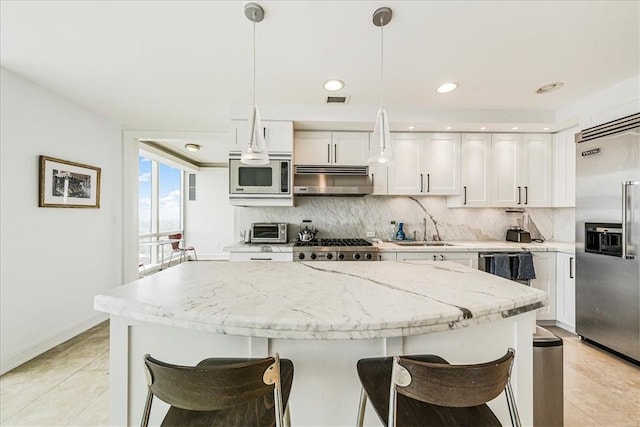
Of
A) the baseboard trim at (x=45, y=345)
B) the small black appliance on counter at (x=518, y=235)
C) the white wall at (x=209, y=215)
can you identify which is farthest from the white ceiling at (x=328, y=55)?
the white wall at (x=209, y=215)

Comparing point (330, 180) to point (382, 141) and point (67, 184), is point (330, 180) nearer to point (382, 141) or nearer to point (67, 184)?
Answer: point (382, 141)

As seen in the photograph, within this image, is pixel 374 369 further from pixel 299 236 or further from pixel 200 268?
pixel 299 236

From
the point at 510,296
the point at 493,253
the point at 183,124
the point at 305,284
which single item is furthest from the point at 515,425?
the point at 183,124

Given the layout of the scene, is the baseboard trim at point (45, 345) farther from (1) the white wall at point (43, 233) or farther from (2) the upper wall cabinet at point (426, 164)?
(2) the upper wall cabinet at point (426, 164)

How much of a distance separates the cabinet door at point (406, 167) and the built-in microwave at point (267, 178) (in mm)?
1277

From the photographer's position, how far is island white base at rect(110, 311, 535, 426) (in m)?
1.10

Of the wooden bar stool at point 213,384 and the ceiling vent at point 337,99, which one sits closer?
the wooden bar stool at point 213,384

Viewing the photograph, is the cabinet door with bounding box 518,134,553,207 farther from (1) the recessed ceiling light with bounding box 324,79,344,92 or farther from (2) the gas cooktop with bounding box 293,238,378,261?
(1) the recessed ceiling light with bounding box 324,79,344,92

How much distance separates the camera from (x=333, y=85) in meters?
2.53

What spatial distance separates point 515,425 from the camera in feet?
2.63

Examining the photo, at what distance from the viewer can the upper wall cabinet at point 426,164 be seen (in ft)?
11.1

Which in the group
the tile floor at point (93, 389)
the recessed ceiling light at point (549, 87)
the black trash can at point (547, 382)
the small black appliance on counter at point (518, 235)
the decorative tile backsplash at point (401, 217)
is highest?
the recessed ceiling light at point (549, 87)

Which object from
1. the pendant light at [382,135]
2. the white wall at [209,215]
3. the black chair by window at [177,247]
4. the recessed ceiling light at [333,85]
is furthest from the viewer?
the white wall at [209,215]

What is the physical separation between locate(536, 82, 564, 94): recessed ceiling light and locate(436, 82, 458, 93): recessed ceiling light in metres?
0.84
